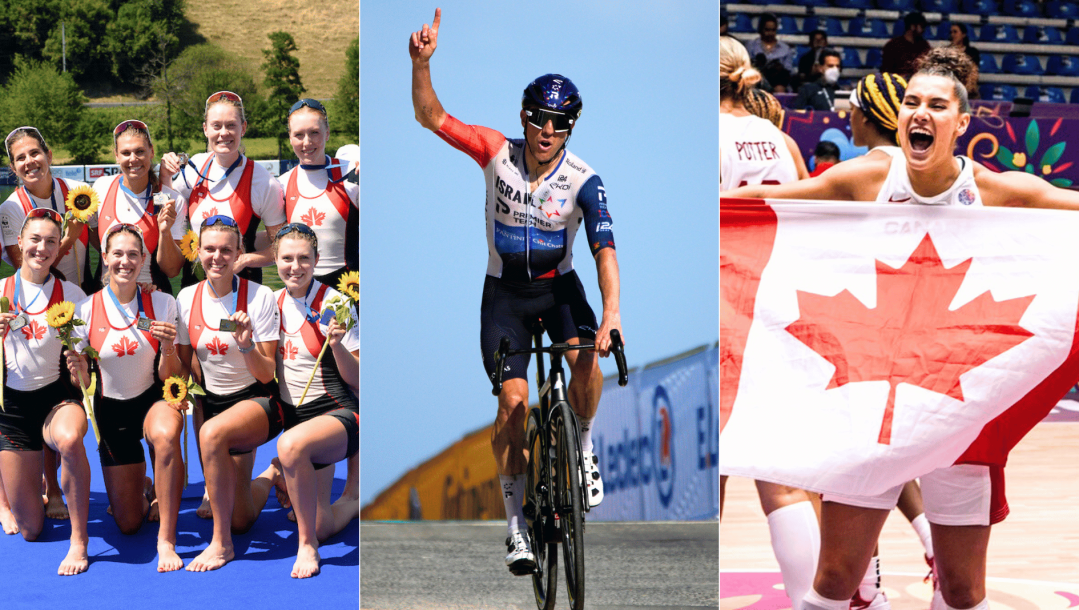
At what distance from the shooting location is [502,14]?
3.45 meters

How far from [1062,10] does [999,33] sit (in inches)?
32.1

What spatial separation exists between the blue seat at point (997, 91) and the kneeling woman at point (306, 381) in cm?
841

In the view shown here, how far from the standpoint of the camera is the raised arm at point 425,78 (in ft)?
11.1

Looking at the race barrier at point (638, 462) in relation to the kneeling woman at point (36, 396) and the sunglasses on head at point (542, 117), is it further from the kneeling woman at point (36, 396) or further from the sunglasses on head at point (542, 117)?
the kneeling woman at point (36, 396)

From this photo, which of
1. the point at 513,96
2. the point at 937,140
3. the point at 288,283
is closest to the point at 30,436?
the point at 288,283

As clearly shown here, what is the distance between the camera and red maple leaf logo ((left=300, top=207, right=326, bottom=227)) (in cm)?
373

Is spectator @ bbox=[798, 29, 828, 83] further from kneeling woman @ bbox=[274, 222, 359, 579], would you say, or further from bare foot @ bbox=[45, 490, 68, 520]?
bare foot @ bbox=[45, 490, 68, 520]

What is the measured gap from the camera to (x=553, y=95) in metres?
3.40

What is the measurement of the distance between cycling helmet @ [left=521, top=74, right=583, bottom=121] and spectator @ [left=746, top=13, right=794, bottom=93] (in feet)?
16.2

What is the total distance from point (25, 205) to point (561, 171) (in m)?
2.02

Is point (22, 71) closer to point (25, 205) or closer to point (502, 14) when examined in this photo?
point (25, 205)

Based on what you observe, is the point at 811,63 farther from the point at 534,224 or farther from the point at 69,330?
the point at 69,330

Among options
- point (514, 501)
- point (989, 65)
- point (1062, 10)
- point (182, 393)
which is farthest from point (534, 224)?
point (1062, 10)

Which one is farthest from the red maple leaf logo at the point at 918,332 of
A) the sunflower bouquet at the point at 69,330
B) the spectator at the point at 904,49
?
the spectator at the point at 904,49
